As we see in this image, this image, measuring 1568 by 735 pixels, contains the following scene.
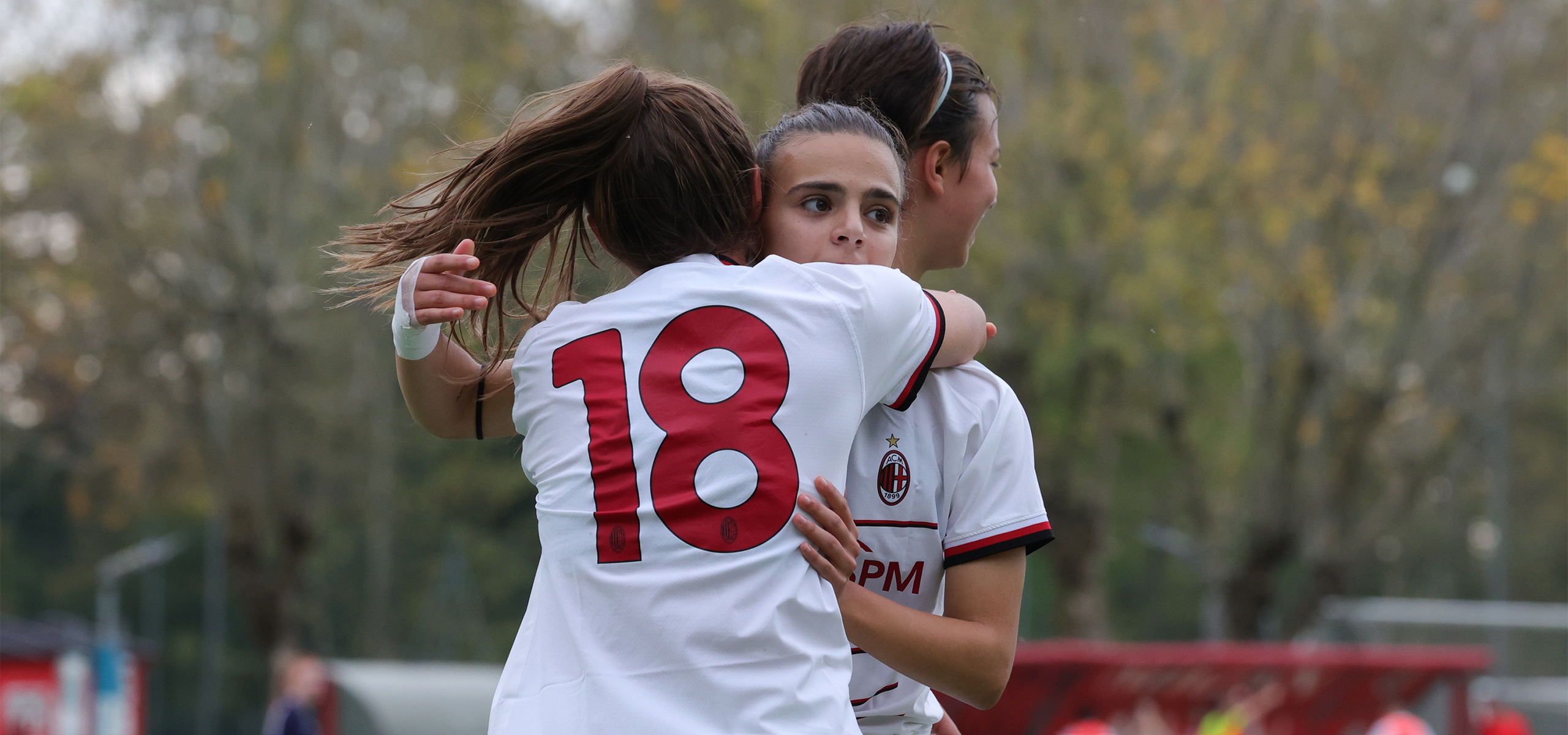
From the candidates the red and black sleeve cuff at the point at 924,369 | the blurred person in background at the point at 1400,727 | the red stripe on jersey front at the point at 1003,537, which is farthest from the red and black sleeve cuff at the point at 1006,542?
the blurred person in background at the point at 1400,727

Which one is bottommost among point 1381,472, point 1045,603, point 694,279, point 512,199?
point 1045,603

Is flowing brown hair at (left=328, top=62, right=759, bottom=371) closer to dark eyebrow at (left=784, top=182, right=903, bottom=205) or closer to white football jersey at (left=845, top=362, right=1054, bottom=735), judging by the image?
dark eyebrow at (left=784, top=182, right=903, bottom=205)

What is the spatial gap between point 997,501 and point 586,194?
0.80 meters

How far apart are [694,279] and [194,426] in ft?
76.9

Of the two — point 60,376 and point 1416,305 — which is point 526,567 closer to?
point 60,376

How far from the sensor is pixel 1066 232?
18.9 m

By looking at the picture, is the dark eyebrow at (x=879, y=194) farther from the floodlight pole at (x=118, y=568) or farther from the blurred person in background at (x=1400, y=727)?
the floodlight pole at (x=118, y=568)

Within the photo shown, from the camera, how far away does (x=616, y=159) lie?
7.84 ft

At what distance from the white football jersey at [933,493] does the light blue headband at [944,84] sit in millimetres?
519

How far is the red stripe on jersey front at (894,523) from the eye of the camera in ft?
8.18

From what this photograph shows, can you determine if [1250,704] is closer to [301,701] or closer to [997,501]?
[301,701]

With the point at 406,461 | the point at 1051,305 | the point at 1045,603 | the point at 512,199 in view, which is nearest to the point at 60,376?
the point at 406,461

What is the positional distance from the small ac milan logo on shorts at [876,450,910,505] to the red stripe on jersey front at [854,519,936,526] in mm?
30

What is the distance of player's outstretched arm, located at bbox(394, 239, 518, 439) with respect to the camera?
234cm
